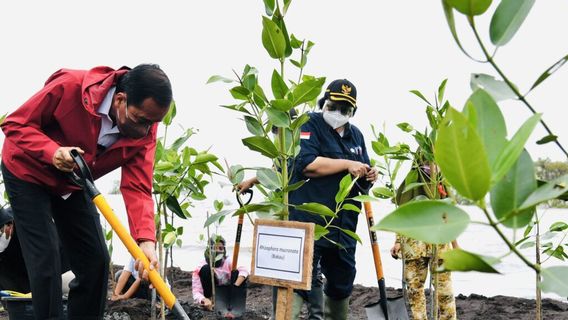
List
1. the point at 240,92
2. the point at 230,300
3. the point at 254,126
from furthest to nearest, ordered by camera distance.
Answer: the point at 230,300 → the point at 254,126 → the point at 240,92

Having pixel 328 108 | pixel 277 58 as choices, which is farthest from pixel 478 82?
pixel 328 108

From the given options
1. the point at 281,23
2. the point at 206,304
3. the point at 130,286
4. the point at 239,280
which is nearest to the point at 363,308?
the point at 239,280

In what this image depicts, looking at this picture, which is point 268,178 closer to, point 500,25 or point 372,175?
point 372,175

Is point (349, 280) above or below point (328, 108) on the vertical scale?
below

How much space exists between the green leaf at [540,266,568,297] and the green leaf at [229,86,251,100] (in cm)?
127

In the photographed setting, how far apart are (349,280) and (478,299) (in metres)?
1.98

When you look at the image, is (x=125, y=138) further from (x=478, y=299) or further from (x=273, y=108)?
(x=478, y=299)

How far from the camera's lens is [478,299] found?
4656 millimetres

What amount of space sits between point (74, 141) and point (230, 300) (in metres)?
2.26

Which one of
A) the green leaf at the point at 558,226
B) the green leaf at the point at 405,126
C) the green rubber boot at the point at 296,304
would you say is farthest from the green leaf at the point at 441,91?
the green rubber boot at the point at 296,304

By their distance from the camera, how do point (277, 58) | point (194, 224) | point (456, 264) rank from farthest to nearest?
point (194, 224) → point (277, 58) → point (456, 264)

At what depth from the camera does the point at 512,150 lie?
43 centimetres

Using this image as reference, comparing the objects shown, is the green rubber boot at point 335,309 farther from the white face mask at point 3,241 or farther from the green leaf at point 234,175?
the white face mask at point 3,241

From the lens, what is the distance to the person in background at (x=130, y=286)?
445 cm
